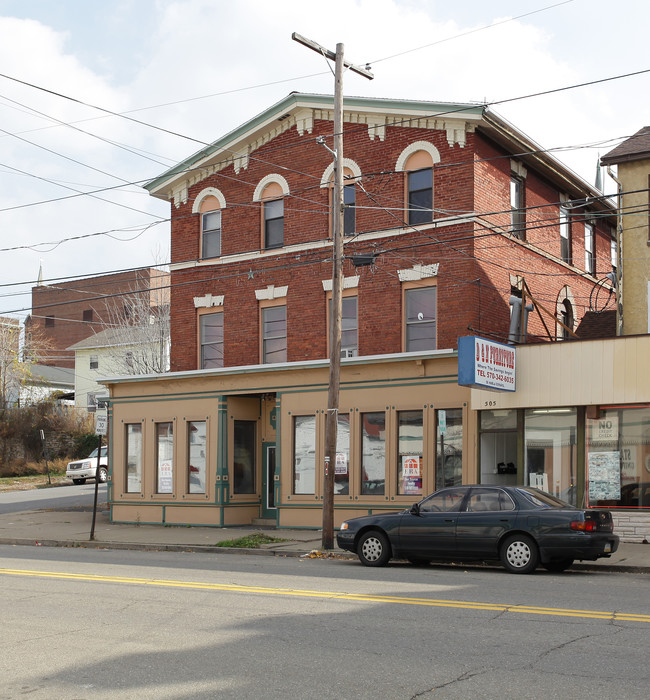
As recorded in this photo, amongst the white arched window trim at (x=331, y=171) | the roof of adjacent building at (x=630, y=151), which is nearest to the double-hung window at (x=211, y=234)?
the white arched window trim at (x=331, y=171)

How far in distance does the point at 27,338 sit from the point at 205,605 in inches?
2492

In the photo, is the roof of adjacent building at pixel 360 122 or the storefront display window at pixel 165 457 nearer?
the roof of adjacent building at pixel 360 122

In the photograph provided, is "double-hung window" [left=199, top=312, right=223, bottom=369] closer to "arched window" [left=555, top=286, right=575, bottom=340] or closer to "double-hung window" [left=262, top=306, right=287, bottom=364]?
"double-hung window" [left=262, top=306, right=287, bottom=364]

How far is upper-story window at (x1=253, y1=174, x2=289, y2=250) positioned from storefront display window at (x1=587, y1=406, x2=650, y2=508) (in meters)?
10.7

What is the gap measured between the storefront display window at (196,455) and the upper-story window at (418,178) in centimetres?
909

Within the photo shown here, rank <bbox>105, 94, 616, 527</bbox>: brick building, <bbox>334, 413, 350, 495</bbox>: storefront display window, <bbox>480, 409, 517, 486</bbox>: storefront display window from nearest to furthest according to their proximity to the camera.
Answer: <bbox>480, 409, 517, 486</bbox>: storefront display window < <bbox>105, 94, 616, 527</bbox>: brick building < <bbox>334, 413, 350, 495</bbox>: storefront display window

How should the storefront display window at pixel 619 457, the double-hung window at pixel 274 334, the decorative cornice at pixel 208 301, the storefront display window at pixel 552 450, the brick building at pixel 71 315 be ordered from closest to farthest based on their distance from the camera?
the storefront display window at pixel 619 457 < the storefront display window at pixel 552 450 < the double-hung window at pixel 274 334 < the decorative cornice at pixel 208 301 < the brick building at pixel 71 315

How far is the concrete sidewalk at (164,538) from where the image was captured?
17516 millimetres

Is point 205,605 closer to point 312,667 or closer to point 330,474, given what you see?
point 312,667

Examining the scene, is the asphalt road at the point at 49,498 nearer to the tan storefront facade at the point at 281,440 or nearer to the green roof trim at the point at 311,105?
the tan storefront facade at the point at 281,440

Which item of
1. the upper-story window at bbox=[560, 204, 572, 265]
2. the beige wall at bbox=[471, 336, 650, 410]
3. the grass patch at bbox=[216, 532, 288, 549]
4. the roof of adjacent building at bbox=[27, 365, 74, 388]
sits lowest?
the grass patch at bbox=[216, 532, 288, 549]

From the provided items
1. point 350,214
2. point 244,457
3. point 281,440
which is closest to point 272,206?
point 350,214

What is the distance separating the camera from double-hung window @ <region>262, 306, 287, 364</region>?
26.6m

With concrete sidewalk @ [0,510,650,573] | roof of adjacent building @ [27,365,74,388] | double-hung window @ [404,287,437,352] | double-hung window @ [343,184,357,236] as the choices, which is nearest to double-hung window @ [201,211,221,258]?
double-hung window @ [343,184,357,236]
